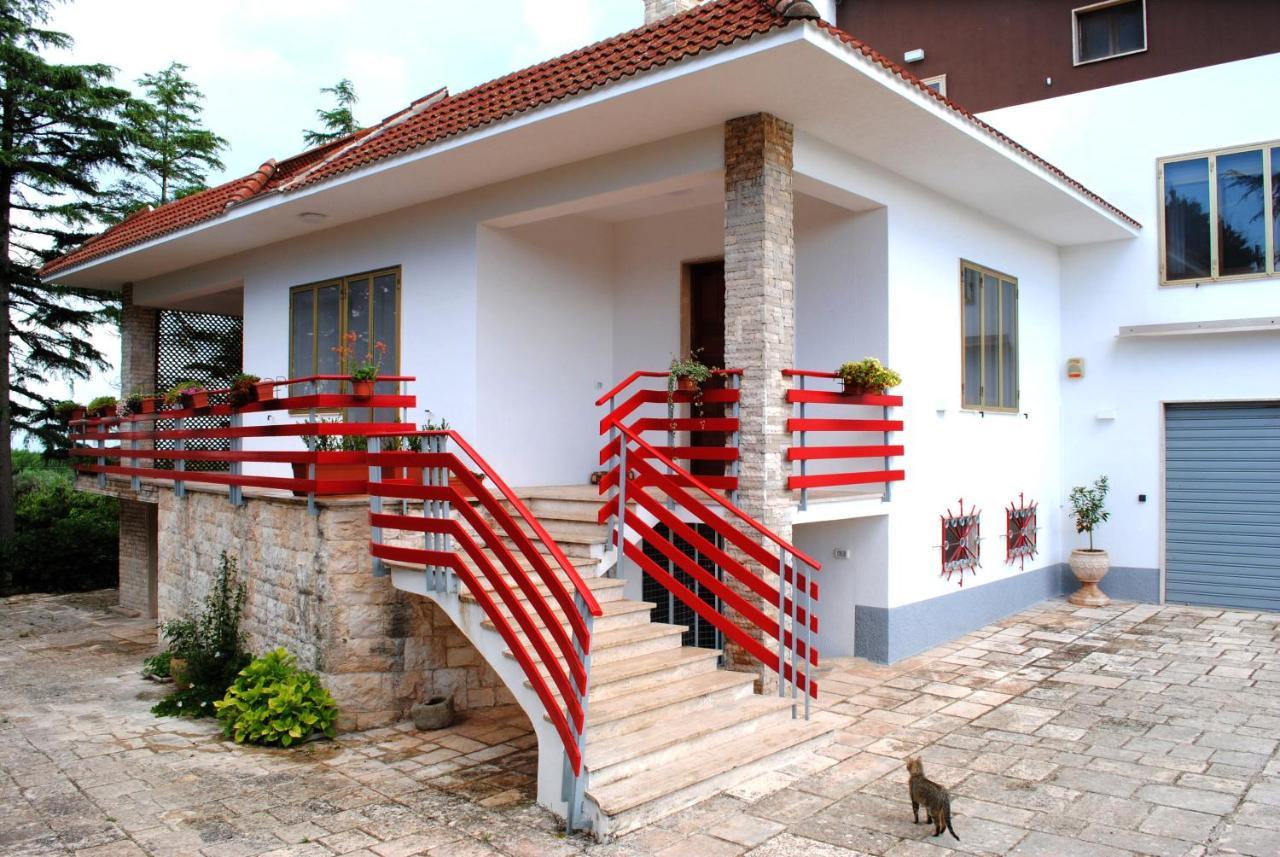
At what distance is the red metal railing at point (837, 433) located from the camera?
25.0 ft

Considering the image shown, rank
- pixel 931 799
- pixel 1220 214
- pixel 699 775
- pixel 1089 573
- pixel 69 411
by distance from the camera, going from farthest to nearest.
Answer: pixel 69 411 → pixel 1089 573 → pixel 1220 214 → pixel 699 775 → pixel 931 799

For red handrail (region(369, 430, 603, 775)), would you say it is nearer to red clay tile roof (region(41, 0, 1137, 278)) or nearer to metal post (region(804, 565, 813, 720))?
metal post (region(804, 565, 813, 720))

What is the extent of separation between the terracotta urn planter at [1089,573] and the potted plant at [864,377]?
546 centimetres

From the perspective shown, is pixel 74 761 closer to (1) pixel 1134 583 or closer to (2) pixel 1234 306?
(1) pixel 1134 583

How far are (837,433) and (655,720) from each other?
4.31m

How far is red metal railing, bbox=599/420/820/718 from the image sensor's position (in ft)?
20.8

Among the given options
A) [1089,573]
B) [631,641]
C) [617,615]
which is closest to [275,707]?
[617,615]

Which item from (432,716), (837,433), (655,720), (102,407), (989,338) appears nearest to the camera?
(655,720)

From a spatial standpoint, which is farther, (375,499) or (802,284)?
(802,284)

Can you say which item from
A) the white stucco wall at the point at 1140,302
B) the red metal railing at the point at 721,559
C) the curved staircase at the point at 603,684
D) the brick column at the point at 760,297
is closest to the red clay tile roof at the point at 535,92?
the white stucco wall at the point at 1140,302

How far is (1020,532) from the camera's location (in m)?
11.5

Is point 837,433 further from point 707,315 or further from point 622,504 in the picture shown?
point 622,504

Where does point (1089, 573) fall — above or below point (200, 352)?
below

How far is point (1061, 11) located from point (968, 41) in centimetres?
132
